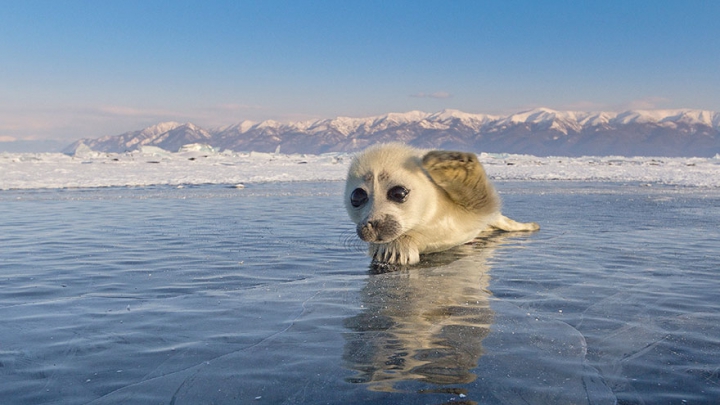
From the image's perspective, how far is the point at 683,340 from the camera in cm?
279

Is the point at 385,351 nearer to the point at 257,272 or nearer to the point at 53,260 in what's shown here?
the point at 257,272

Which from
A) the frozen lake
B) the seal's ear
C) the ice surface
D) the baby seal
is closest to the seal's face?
the baby seal

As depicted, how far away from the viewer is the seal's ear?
17.4ft

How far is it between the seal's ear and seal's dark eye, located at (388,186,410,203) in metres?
0.42

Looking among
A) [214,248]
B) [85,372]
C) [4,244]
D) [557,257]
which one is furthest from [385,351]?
[4,244]

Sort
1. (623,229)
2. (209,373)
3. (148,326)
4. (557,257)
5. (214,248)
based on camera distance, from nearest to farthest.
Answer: (209,373) < (148,326) < (557,257) < (214,248) < (623,229)

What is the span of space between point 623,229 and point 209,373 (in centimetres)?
661

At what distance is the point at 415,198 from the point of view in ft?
16.7

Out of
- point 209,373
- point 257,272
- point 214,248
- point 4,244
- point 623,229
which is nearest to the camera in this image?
point 209,373

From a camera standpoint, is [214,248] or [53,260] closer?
[53,260]

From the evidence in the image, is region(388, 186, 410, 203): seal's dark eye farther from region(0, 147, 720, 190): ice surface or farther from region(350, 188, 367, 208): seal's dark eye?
region(0, 147, 720, 190): ice surface

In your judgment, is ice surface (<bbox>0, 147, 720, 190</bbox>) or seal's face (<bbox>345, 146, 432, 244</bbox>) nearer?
seal's face (<bbox>345, 146, 432, 244</bbox>)

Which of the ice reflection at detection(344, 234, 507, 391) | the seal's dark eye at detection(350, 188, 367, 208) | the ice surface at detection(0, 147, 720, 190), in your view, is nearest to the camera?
the ice reflection at detection(344, 234, 507, 391)

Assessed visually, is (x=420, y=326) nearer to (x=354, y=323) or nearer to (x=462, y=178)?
(x=354, y=323)
